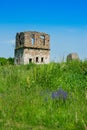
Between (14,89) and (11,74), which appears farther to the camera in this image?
(11,74)

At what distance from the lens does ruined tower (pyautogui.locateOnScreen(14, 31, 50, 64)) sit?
65.5 metres

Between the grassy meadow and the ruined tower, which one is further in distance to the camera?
the ruined tower

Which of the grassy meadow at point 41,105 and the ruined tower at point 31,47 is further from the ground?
the ruined tower at point 31,47

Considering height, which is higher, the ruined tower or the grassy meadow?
the ruined tower

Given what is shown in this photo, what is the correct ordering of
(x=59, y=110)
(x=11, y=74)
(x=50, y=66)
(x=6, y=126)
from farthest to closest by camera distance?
(x=50, y=66), (x=11, y=74), (x=59, y=110), (x=6, y=126)

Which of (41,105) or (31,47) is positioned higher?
(31,47)

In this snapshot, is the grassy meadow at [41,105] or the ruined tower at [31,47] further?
the ruined tower at [31,47]

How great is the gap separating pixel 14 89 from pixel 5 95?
1.47 feet

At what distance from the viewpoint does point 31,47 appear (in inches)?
2598

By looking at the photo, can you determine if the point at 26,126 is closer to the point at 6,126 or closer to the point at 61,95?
the point at 6,126

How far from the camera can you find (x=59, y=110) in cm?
712

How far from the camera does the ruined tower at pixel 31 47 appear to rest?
6550 cm

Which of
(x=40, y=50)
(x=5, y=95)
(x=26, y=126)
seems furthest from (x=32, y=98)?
(x=40, y=50)

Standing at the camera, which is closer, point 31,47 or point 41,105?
point 41,105
